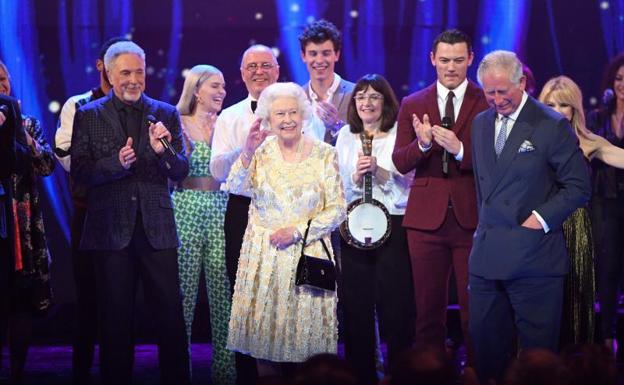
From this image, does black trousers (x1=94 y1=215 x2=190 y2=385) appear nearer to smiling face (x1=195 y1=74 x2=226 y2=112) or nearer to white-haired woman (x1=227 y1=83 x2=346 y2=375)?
white-haired woman (x1=227 y1=83 x2=346 y2=375)

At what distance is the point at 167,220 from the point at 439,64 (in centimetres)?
163

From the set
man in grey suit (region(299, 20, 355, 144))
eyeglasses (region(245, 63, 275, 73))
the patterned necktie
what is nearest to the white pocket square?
the patterned necktie

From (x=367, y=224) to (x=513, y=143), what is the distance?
1.12 metres

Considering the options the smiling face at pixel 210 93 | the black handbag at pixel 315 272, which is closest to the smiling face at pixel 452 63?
the black handbag at pixel 315 272

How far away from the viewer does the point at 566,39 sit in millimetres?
7488

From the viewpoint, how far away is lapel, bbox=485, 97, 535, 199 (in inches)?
174

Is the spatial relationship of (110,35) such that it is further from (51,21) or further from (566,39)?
(566,39)

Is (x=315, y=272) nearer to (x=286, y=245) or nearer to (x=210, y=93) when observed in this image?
(x=286, y=245)

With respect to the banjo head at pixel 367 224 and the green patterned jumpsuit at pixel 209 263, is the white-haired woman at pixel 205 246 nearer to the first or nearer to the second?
the green patterned jumpsuit at pixel 209 263

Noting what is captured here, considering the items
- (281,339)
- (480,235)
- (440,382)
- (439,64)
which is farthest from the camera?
(439,64)

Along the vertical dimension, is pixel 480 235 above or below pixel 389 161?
below

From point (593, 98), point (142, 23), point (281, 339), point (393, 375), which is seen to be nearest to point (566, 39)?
point (593, 98)

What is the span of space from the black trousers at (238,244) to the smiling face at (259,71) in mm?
668

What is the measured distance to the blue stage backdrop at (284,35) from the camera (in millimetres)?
7484
